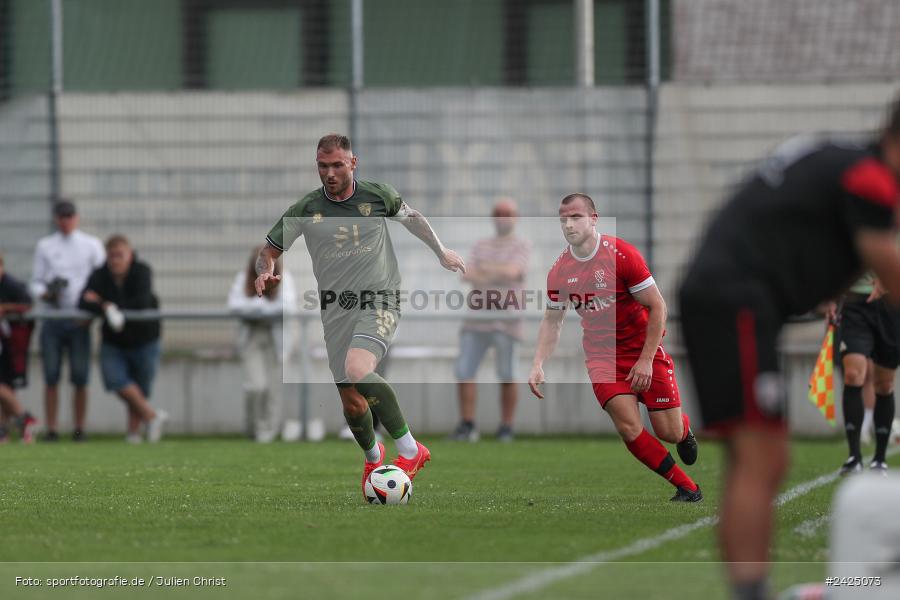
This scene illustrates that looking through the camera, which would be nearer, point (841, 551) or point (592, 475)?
point (841, 551)

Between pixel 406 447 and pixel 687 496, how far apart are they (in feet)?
5.72

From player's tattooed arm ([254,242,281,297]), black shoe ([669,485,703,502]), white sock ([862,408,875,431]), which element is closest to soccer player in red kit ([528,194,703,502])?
black shoe ([669,485,703,502])

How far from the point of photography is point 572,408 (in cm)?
1683

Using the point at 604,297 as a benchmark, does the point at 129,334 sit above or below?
below

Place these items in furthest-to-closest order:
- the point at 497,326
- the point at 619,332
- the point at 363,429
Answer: the point at 497,326 < the point at 619,332 < the point at 363,429

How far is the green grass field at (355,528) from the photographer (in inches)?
233

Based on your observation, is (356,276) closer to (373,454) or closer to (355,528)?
(373,454)

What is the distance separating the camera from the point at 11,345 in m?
16.4

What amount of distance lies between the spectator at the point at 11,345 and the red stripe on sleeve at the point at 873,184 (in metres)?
12.9

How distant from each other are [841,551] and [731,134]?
12.7 metres

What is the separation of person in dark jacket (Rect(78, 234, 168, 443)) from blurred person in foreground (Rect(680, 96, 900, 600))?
11715 mm

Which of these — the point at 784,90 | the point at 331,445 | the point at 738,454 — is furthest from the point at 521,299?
the point at 738,454

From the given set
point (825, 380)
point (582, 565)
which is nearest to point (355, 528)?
point (582, 565)

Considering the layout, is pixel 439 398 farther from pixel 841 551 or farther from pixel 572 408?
pixel 841 551
